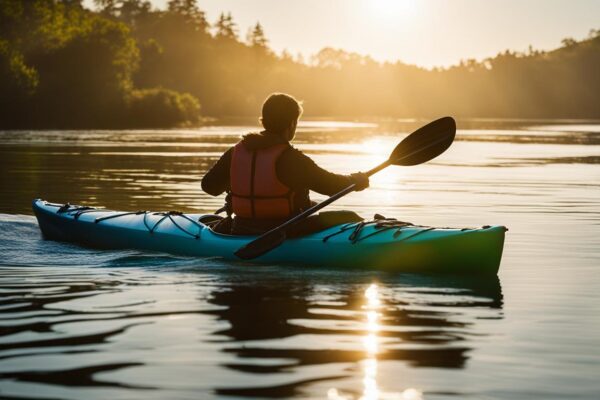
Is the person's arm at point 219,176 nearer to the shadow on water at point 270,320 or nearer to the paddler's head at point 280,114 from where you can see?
the paddler's head at point 280,114

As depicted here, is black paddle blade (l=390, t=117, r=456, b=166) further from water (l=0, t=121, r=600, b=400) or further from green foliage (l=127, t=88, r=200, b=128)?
green foliage (l=127, t=88, r=200, b=128)

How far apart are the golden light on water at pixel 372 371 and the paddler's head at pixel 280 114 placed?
150 centimetres

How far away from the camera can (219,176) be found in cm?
751

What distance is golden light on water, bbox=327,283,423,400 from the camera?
13.5 ft

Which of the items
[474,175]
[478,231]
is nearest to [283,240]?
[478,231]

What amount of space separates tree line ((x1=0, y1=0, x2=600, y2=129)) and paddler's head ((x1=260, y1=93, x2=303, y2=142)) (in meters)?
42.9

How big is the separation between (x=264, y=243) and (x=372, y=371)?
2.90 meters

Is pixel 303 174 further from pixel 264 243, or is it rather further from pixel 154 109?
pixel 154 109

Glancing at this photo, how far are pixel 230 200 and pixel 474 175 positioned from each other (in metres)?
11.9

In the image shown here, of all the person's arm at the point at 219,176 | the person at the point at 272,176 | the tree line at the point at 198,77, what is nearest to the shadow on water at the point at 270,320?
the person at the point at 272,176

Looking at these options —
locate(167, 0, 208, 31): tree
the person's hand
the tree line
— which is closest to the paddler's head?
the person's hand

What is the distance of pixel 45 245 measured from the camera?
8.85 metres

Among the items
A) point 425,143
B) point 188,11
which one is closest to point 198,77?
point 188,11

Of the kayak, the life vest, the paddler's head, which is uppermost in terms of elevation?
the paddler's head
